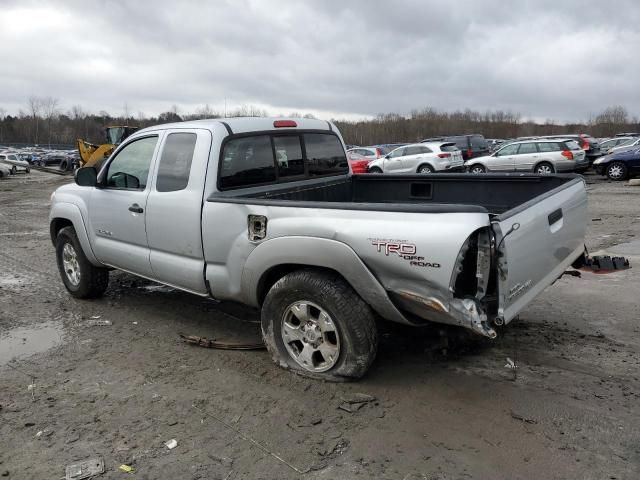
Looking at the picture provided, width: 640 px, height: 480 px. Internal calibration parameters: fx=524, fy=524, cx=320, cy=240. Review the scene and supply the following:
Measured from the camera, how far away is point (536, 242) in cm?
338

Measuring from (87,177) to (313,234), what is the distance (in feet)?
9.91

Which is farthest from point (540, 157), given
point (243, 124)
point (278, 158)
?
point (243, 124)

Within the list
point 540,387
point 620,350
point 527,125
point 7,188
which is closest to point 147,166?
point 540,387

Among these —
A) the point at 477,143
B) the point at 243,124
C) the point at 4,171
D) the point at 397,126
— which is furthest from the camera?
the point at 397,126

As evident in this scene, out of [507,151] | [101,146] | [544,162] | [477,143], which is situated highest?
[101,146]

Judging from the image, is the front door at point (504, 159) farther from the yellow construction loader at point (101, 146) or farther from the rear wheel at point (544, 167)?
the yellow construction loader at point (101, 146)

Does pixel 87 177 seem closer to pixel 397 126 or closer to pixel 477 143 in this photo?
pixel 477 143

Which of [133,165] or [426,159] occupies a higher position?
[133,165]

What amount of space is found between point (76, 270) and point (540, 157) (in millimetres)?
18492

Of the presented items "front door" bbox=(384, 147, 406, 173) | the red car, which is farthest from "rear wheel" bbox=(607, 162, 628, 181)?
the red car

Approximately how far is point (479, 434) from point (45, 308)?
481 centimetres

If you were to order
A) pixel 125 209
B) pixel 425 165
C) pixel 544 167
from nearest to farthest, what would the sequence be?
pixel 125 209, pixel 544 167, pixel 425 165

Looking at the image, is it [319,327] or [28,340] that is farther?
[28,340]

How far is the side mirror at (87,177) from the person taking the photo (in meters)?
5.31
